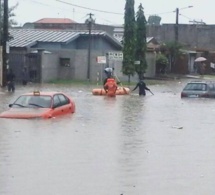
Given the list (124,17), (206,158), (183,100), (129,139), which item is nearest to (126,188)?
(206,158)

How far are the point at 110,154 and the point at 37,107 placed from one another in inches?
382

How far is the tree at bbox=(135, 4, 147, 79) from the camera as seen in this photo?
65500 millimetres

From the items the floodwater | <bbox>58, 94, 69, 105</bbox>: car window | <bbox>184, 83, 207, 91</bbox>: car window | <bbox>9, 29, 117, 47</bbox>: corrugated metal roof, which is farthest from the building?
<bbox>58, 94, 69, 105</bbox>: car window

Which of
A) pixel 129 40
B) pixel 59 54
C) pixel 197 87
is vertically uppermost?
pixel 129 40

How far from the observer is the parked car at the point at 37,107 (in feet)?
89.6

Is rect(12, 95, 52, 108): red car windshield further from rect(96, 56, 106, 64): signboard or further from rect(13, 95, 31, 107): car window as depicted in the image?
rect(96, 56, 106, 64): signboard

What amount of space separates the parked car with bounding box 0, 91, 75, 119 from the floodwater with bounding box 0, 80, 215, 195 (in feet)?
1.79

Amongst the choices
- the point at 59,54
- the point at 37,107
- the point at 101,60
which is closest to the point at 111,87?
the point at 37,107

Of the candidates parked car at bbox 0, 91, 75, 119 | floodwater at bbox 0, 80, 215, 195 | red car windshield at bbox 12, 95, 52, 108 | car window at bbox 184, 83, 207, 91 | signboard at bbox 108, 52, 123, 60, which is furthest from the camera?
signboard at bbox 108, 52, 123, 60

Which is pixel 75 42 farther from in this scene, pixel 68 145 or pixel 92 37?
pixel 68 145

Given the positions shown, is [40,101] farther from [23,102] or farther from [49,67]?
[49,67]

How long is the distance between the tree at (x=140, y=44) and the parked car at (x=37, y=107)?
3670 cm

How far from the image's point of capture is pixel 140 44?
66438 mm

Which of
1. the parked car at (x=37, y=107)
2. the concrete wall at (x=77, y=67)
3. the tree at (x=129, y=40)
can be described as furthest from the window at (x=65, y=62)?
the parked car at (x=37, y=107)
